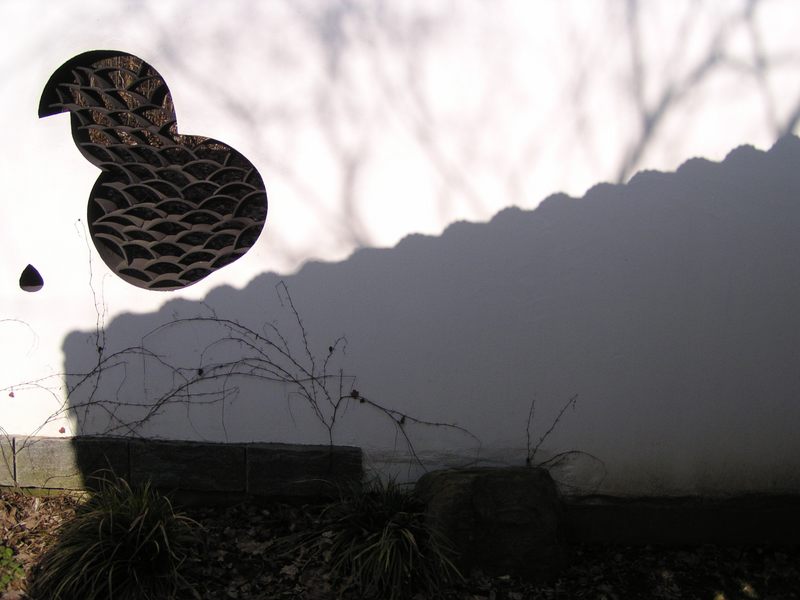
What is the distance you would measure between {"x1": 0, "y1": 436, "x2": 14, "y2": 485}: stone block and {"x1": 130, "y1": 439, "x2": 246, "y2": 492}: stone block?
0.77 meters

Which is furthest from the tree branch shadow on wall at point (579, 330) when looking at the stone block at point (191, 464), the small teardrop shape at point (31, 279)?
the small teardrop shape at point (31, 279)

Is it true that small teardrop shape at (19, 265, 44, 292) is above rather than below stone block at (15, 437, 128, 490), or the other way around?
above

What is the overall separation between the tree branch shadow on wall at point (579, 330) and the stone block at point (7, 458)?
0.97 m

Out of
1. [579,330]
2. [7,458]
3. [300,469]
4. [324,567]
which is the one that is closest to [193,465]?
[300,469]

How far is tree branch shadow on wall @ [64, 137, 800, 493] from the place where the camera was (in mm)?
3852

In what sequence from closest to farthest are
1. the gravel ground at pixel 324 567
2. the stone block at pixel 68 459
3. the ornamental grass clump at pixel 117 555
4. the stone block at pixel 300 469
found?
the ornamental grass clump at pixel 117 555 → the gravel ground at pixel 324 567 → the stone block at pixel 300 469 → the stone block at pixel 68 459

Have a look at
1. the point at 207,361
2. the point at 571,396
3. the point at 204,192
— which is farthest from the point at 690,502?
the point at 204,192

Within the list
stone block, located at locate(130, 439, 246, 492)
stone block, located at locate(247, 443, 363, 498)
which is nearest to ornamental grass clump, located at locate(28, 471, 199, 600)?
stone block, located at locate(130, 439, 246, 492)

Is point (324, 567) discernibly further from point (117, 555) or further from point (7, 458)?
point (7, 458)

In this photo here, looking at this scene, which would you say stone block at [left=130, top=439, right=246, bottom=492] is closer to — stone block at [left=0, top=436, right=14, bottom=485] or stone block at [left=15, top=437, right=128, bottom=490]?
stone block at [left=15, top=437, right=128, bottom=490]

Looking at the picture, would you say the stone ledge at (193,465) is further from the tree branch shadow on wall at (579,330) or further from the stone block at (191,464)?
the tree branch shadow on wall at (579,330)

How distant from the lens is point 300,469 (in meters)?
4.08

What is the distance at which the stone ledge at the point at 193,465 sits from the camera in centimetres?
407

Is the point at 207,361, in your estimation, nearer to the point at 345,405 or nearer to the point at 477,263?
the point at 345,405
